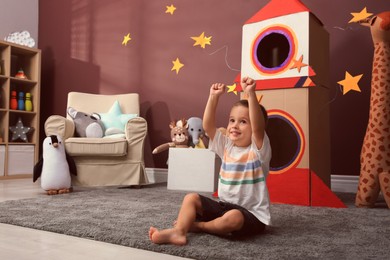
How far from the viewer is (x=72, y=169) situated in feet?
8.31

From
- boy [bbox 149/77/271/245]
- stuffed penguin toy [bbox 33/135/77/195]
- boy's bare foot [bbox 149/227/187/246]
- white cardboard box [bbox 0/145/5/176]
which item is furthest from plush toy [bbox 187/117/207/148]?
white cardboard box [bbox 0/145/5/176]

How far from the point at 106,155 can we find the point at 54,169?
1.28 ft

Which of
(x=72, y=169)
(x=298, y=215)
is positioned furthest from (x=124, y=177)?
(x=298, y=215)

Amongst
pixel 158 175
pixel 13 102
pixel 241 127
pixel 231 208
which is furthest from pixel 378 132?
pixel 13 102

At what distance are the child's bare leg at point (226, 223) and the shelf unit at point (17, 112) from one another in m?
2.77

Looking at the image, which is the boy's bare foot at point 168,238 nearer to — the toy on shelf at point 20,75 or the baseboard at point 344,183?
the baseboard at point 344,183

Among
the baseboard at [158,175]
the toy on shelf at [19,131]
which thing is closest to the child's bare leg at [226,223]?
the baseboard at [158,175]

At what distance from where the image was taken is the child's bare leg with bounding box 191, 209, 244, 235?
1224 millimetres

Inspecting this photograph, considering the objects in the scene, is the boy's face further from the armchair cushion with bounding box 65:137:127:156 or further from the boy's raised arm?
the armchair cushion with bounding box 65:137:127:156

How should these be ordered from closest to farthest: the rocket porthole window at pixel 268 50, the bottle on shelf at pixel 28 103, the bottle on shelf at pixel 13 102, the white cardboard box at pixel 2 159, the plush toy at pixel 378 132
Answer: the plush toy at pixel 378 132, the rocket porthole window at pixel 268 50, the white cardboard box at pixel 2 159, the bottle on shelf at pixel 13 102, the bottle on shelf at pixel 28 103

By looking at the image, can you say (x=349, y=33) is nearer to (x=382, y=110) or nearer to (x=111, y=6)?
(x=382, y=110)

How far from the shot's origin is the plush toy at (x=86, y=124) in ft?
9.36

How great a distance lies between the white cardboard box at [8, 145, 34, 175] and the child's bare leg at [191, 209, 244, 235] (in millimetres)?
2801

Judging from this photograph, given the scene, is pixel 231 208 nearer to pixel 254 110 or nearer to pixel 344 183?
pixel 254 110
